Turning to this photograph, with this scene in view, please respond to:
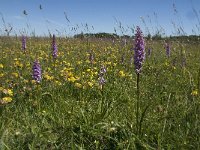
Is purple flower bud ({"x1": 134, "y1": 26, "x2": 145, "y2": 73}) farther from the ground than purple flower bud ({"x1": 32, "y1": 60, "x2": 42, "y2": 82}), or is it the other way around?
purple flower bud ({"x1": 134, "y1": 26, "x2": 145, "y2": 73})

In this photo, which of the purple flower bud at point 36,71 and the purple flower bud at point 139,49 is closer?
the purple flower bud at point 139,49

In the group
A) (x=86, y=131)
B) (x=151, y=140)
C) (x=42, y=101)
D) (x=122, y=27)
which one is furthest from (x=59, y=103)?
(x=122, y=27)

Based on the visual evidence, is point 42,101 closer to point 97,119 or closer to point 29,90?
point 29,90

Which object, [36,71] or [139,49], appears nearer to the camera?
[139,49]

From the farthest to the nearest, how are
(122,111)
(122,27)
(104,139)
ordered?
(122,27) → (122,111) → (104,139)

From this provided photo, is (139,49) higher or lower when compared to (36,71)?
higher

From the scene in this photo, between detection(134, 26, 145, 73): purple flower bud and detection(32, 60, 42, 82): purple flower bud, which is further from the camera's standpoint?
detection(32, 60, 42, 82): purple flower bud

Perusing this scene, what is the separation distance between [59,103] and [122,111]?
28.8 inches

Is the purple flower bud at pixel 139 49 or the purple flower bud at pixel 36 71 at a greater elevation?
the purple flower bud at pixel 139 49

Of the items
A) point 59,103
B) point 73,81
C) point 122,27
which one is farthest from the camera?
point 122,27

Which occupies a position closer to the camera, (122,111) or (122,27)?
(122,111)

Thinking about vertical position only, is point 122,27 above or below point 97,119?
above

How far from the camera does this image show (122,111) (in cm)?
379

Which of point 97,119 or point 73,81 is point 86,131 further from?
point 73,81
